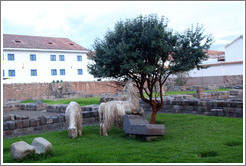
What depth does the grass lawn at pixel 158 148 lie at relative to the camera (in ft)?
20.0

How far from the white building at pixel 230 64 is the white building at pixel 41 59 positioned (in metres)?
→ 18.5

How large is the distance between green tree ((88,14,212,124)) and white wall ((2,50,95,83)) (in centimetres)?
3350

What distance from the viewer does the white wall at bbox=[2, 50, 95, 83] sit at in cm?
4184

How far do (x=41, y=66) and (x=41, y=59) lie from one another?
3.55ft

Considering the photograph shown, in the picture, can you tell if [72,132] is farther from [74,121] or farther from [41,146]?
[41,146]

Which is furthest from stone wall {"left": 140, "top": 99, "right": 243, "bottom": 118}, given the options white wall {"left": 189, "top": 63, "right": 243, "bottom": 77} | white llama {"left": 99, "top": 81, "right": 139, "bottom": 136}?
white wall {"left": 189, "top": 63, "right": 243, "bottom": 77}

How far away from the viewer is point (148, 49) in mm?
9930

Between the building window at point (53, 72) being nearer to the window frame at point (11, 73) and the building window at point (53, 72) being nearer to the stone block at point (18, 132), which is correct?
the window frame at point (11, 73)

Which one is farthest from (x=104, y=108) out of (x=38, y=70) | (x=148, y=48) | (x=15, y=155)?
(x=38, y=70)

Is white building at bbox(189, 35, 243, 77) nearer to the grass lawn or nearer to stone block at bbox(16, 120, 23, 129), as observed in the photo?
the grass lawn

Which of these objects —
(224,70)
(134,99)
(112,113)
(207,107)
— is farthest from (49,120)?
(224,70)

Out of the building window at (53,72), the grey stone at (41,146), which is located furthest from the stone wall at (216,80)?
the grey stone at (41,146)

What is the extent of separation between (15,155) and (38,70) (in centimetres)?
3954

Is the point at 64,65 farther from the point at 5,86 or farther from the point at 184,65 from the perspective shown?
the point at 184,65
